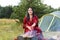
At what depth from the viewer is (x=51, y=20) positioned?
12.5 m

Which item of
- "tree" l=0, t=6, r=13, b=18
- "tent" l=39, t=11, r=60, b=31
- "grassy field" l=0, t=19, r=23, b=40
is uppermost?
"tent" l=39, t=11, r=60, b=31

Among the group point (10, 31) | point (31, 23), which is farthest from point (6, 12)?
point (31, 23)

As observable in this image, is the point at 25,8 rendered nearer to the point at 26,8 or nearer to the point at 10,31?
the point at 26,8

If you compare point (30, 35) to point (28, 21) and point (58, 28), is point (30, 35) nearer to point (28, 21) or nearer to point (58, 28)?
point (28, 21)

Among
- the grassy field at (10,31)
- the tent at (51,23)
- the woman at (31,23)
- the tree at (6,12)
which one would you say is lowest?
the tree at (6,12)

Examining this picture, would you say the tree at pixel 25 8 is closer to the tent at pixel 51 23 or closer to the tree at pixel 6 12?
the tent at pixel 51 23

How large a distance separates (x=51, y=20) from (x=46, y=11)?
10.2 m

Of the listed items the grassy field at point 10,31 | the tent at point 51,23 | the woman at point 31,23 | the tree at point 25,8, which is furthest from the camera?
the tree at point 25,8

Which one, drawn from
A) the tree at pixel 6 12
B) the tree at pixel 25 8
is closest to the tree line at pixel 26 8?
the tree at pixel 25 8

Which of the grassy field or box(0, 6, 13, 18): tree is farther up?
the grassy field

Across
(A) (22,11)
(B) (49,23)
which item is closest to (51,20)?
(B) (49,23)

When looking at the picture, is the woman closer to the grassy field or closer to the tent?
the tent

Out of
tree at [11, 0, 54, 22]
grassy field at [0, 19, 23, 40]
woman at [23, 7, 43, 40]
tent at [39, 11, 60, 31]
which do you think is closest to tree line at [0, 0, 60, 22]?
tree at [11, 0, 54, 22]

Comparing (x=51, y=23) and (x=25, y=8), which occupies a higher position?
(x=51, y=23)
